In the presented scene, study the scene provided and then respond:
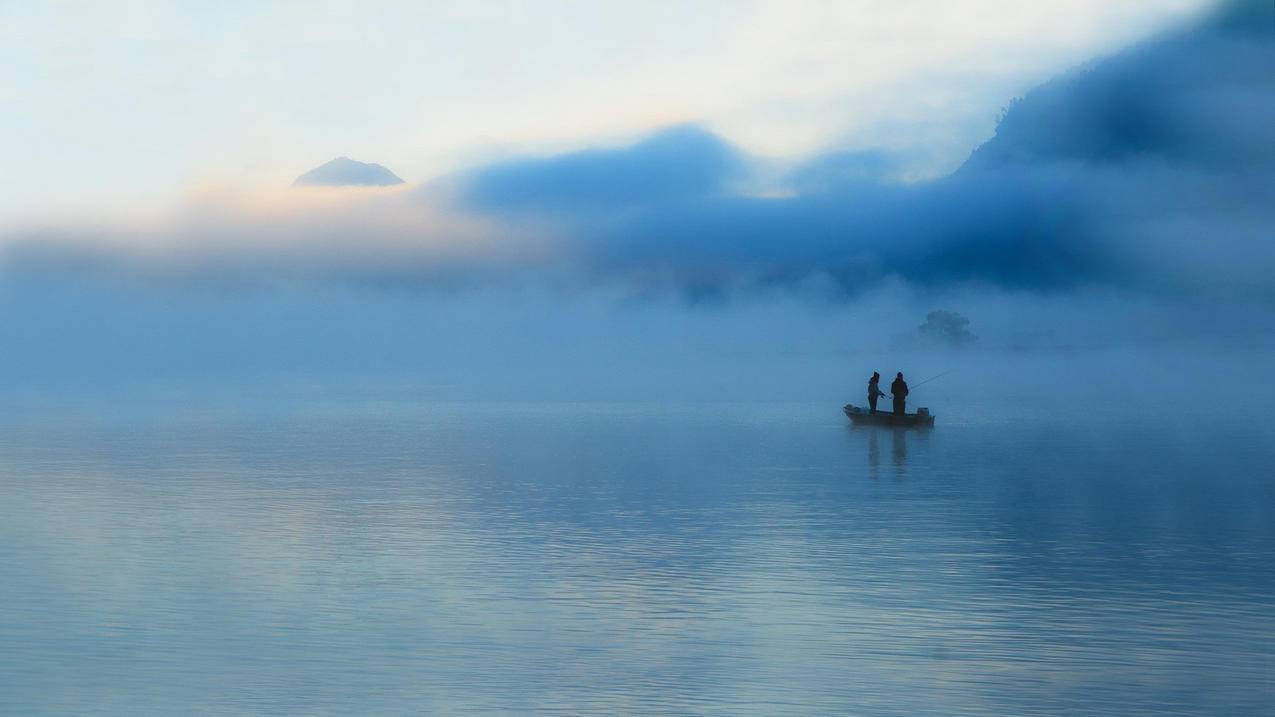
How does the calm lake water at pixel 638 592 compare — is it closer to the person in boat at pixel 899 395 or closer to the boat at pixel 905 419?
the boat at pixel 905 419

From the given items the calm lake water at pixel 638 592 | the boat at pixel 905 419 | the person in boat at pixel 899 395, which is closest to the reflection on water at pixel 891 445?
the boat at pixel 905 419

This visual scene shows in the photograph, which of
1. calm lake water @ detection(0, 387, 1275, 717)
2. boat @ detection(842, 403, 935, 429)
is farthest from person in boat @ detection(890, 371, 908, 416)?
calm lake water @ detection(0, 387, 1275, 717)

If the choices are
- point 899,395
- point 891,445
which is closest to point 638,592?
point 891,445

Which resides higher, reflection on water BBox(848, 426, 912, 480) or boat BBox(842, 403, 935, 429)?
boat BBox(842, 403, 935, 429)

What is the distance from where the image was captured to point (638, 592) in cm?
1628

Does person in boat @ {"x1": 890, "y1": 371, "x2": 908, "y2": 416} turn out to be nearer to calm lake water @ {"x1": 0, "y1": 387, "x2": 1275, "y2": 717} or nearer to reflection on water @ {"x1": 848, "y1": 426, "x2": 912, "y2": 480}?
reflection on water @ {"x1": 848, "y1": 426, "x2": 912, "y2": 480}

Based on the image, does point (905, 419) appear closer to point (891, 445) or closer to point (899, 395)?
point (899, 395)

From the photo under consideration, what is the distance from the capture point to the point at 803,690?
11.5 metres

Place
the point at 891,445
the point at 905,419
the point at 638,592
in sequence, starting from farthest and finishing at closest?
1. the point at 905,419
2. the point at 891,445
3. the point at 638,592

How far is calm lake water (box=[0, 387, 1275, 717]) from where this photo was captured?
11555mm

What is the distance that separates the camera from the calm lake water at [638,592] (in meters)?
11.6

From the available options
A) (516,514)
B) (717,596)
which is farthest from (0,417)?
(717,596)

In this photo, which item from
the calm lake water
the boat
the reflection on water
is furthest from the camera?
the boat

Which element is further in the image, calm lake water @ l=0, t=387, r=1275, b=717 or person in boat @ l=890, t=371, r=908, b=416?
person in boat @ l=890, t=371, r=908, b=416
